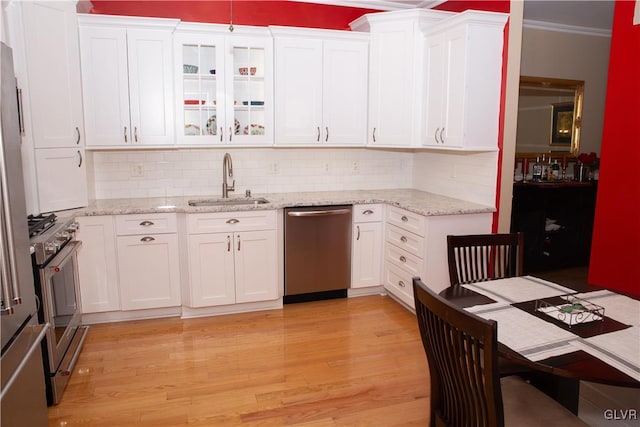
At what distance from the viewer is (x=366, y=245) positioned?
13.9 ft

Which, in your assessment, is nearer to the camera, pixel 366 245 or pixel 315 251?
pixel 315 251

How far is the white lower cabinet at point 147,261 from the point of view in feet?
12.0

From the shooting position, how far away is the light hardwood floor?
2586mm

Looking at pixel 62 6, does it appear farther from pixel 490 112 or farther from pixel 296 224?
pixel 490 112

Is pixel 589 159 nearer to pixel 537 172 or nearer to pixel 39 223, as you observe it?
pixel 537 172

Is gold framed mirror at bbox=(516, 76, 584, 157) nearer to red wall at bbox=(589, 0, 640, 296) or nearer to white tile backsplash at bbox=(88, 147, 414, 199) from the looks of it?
white tile backsplash at bbox=(88, 147, 414, 199)

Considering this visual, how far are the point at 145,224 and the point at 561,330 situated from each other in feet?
9.69

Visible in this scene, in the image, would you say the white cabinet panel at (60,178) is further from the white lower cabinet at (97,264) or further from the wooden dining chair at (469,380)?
the wooden dining chair at (469,380)

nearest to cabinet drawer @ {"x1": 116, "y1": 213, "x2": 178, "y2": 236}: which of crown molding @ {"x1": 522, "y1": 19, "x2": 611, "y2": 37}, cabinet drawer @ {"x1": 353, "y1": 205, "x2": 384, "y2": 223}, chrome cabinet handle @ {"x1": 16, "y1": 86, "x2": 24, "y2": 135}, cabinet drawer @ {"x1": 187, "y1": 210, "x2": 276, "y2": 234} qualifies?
cabinet drawer @ {"x1": 187, "y1": 210, "x2": 276, "y2": 234}

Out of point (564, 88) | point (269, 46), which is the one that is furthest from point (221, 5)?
point (564, 88)

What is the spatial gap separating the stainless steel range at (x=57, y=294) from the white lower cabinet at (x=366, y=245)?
2.19 metres

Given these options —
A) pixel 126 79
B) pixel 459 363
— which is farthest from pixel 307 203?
pixel 459 363

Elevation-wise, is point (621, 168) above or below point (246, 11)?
below

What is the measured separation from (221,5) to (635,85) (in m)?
3.22
